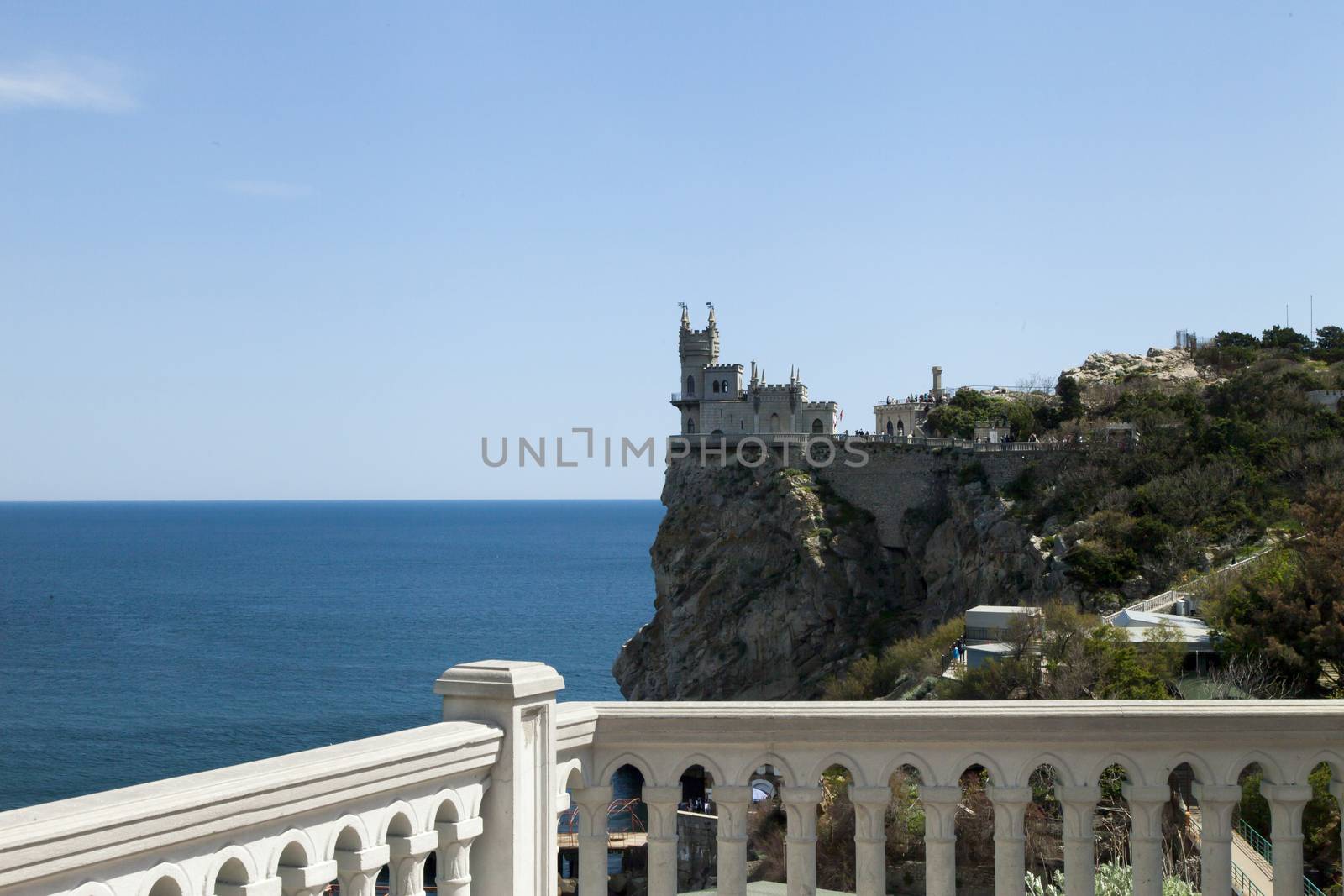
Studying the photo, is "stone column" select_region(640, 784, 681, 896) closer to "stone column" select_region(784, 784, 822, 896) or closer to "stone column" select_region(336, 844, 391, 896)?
"stone column" select_region(784, 784, 822, 896)

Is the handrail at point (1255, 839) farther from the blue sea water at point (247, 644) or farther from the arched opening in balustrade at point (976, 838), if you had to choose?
the blue sea water at point (247, 644)

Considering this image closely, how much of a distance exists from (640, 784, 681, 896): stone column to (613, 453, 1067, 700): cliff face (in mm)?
45021

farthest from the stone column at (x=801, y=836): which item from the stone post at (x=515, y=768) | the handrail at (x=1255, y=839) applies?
the handrail at (x=1255, y=839)

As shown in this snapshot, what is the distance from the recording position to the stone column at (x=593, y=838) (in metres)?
4.20

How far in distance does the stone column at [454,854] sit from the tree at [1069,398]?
2149 inches

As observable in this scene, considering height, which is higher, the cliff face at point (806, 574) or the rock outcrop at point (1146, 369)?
the rock outcrop at point (1146, 369)

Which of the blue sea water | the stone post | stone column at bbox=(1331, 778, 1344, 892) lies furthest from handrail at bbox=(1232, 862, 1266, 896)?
the blue sea water

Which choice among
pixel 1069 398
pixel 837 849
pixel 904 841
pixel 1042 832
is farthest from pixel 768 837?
pixel 1069 398

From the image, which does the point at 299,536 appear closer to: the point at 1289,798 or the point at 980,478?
the point at 980,478

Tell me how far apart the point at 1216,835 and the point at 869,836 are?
3.85 ft

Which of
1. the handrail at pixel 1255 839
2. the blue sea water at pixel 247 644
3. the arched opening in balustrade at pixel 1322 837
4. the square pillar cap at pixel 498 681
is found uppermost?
the square pillar cap at pixel 498 681

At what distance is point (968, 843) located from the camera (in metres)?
16.4

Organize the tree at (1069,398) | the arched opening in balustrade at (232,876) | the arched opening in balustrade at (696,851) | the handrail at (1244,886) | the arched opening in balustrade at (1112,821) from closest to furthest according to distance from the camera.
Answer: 1. the arched opening in balustrade at (232,876)
2. the handrail at (1244,886)
3. the arched opening in balustrade at (1112,821)
4. the arched opening in balustrade at (696,851)
5. the tree at (1069,398)

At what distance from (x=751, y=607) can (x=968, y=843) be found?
36770 millimetres
